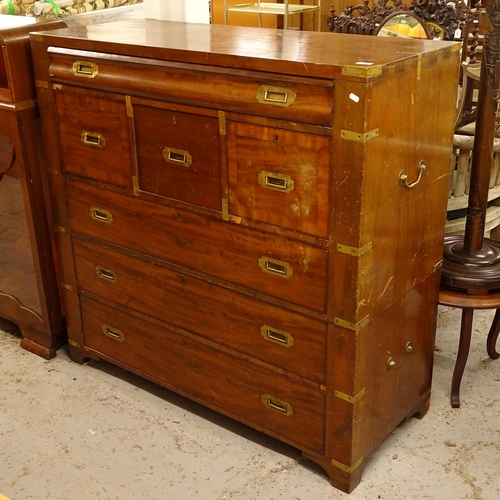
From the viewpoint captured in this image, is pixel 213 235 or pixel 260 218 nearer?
pixel 260 218

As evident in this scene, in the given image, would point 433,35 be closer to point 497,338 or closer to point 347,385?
point 497,338

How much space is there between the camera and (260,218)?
216 cm

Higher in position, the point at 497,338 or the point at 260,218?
the point at 260,218

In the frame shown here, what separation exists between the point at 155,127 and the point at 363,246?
2.59ft

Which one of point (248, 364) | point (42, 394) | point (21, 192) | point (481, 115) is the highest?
point (481, 115)

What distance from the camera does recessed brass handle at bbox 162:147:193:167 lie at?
2.27m

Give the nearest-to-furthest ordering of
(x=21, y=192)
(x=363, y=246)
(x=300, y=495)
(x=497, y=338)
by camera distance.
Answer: (x=363, y=246)
(x=300, y=495)
(x=21, y=192)
(x=497, y=338)

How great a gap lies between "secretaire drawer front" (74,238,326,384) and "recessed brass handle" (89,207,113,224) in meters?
0.12

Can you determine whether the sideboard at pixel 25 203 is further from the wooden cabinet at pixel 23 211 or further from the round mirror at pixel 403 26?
the round mirror at pixel 403 26

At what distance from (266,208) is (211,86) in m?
0.39

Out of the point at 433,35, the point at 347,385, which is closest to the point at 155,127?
the point at 347,385

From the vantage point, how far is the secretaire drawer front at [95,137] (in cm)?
243

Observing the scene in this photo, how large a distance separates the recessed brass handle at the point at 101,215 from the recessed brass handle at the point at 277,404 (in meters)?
0.83

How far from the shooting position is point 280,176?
2.06 meters
